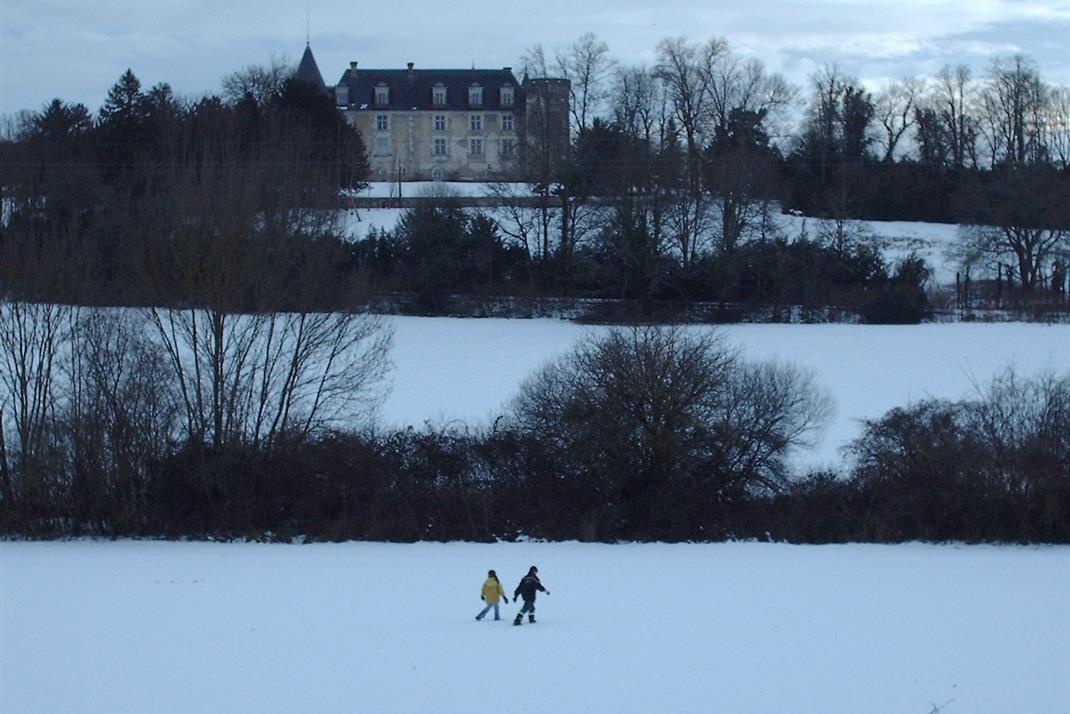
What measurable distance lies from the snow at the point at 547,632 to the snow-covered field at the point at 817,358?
273 inches

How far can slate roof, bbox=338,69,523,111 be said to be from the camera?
77.5 m

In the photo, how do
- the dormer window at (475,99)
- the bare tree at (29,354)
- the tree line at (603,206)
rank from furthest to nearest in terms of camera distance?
the dormer window at (475,99) < the tree line at (603,206) < the bare tree at (29,354)

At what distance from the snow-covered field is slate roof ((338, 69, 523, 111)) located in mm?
36262

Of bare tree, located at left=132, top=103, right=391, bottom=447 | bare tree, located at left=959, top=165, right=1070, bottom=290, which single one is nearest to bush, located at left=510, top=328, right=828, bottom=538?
bare tree, located at left=132, top=103, right=391, bottom=447

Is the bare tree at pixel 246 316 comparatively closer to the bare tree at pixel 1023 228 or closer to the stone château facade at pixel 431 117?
the bare tree at pixel 1023 228

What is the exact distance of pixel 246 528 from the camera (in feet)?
82.6

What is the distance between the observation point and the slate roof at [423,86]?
254 ft

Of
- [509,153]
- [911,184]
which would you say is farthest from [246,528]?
[911,184]

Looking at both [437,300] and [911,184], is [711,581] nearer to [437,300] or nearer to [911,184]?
[437,300]

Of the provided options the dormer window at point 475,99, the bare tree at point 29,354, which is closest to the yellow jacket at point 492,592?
the bare tree at point 29,354

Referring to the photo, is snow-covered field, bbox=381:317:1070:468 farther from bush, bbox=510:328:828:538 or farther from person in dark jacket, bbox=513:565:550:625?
person in dark jacket, bbox=513:565:550:625

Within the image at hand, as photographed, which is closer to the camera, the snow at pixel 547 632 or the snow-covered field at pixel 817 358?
the snow at pixel 547 632

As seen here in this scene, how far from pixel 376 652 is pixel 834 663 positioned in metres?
5.79

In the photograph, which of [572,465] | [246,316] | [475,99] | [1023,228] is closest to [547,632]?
[572,465]
